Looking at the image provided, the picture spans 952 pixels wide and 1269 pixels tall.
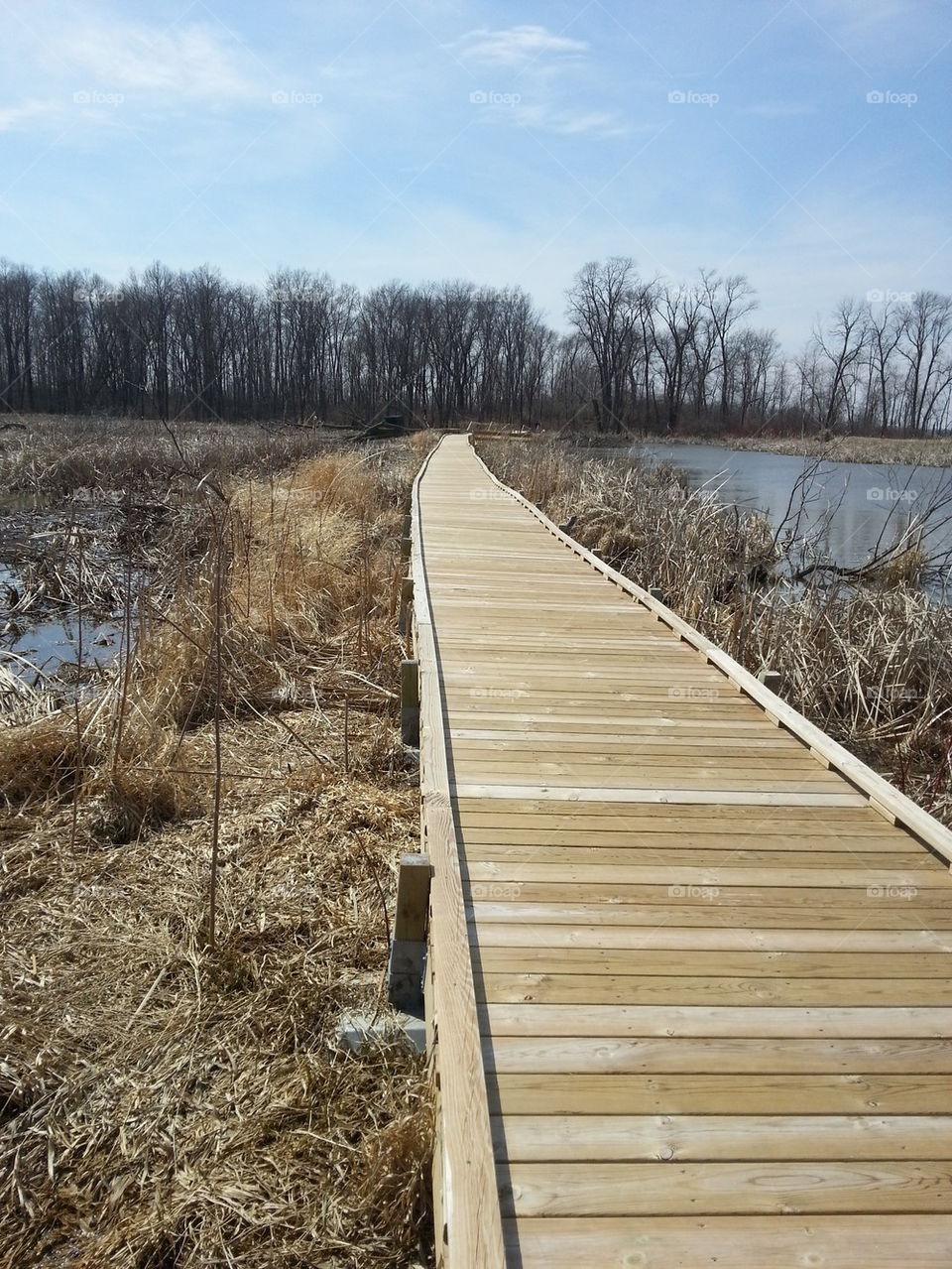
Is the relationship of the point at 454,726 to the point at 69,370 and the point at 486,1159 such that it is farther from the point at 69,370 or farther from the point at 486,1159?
the point at 69,370

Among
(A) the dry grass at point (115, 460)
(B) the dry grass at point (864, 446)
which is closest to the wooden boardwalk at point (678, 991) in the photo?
(A) the dry grass at point (115, 460)

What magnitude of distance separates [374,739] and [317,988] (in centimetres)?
245

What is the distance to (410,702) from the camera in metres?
5.33

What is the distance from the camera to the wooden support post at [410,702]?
5156 mm


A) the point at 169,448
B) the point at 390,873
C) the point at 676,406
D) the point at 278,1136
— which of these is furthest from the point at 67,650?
the point at 676,406

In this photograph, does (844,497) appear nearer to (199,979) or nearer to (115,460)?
(199,979)

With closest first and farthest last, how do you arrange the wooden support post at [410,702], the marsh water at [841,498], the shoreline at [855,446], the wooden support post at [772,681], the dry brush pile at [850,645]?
the wooden support post at [772,681] → the wooden support post at [410,702] → the dry brush pile at [850,645] → the marsh water at [841,498] → the shoreline at [855,446]

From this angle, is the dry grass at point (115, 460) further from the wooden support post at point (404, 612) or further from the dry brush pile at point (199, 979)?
the dry brush pile at point (199, 979)

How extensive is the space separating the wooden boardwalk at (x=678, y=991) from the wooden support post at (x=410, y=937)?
0.08m

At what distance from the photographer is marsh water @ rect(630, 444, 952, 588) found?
27.1ft

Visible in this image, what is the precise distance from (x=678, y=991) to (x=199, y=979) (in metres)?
1.87

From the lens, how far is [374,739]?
5648 mm

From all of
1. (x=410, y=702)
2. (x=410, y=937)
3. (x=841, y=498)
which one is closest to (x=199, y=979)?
(x=410, y=937)

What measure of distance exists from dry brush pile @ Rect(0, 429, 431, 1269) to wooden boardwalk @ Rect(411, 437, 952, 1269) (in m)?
0.56
